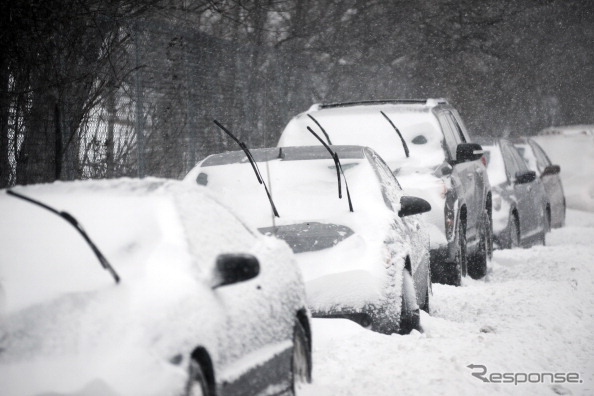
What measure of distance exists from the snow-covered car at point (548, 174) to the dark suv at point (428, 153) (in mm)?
6864

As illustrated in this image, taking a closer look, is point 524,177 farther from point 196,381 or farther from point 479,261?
point 196,381

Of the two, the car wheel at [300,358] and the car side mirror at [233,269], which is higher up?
the car side mirror at [233,269]

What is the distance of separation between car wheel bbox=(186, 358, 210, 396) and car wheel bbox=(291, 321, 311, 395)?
139 cm

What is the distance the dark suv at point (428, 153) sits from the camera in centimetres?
1209

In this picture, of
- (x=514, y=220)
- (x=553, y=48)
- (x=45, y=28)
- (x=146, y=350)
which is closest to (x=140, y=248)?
(x=146, y=350)

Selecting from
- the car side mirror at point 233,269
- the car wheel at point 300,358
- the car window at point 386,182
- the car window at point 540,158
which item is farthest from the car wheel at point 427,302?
the car window at point 540,158

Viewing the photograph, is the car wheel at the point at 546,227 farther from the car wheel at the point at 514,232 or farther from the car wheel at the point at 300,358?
the car wheel at the point at 300,358

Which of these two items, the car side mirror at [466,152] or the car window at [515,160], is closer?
the car side mirror at [466,152]

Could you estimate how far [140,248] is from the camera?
5309 millimetres

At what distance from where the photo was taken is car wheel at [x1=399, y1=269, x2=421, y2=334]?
8.98 meters

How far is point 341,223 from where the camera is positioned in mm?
8703

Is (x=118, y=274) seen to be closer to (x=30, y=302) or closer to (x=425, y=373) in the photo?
(x=30, y=302)

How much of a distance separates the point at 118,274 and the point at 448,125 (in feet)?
29.8

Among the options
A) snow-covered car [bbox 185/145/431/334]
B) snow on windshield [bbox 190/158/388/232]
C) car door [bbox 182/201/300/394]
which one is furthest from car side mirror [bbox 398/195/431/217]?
car door [bbox 182/201/300/394]
